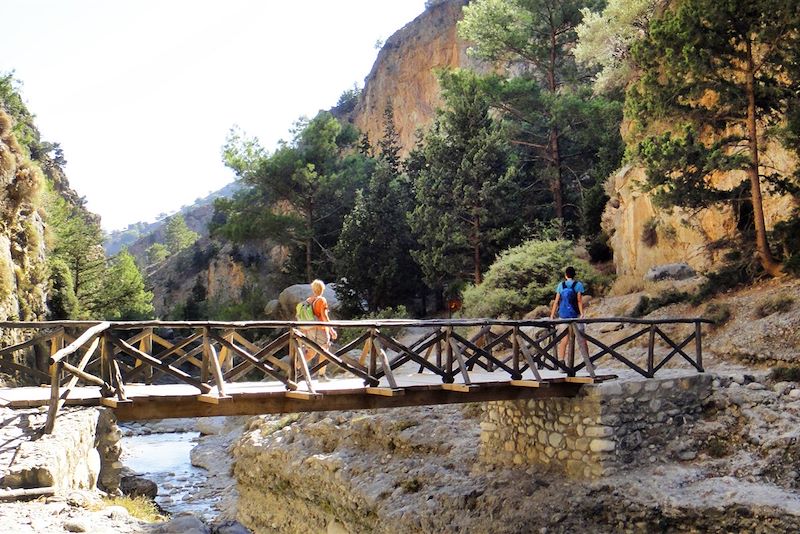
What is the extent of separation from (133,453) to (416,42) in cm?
4088

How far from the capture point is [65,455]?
6.80m

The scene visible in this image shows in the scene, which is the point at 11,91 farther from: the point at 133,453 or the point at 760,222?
the point at 760,222

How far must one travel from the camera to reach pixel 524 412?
12688 mm

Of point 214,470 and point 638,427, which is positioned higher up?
point 638,427

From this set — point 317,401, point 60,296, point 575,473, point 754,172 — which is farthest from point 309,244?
point 317,401

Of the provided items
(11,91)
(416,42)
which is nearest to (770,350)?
(11,91)

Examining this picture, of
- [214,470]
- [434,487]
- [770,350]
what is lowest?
[214,470]

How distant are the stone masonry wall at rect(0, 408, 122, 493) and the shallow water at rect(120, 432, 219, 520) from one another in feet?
36.8

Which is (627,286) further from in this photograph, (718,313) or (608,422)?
(608,422)

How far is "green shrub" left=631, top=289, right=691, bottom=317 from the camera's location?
57.6 feet

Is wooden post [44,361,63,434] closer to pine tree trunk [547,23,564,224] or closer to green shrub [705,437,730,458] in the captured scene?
green shrub [705,437,730,458]

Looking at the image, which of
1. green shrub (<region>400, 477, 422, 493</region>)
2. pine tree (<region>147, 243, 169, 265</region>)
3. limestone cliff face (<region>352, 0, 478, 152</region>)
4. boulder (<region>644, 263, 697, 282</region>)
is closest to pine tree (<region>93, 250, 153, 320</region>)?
limestone cliff face (<region>352, 0, 478, 152</region>)

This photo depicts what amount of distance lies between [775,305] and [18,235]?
22368mm

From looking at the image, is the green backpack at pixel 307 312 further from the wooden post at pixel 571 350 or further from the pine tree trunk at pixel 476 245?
the pine tree trunk at pixel 476 245
